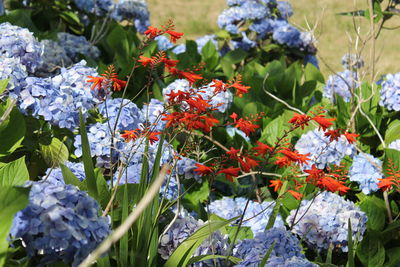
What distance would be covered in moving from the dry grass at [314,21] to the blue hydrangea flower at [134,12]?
2703mm

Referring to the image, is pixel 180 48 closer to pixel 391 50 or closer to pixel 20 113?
pixel 20 113

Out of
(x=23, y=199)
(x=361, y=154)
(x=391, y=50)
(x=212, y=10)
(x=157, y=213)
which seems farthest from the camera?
(x=212, y=10)

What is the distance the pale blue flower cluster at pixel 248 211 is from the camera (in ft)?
7.30

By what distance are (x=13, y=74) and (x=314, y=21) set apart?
5.93 m

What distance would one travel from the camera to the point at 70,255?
1.19 metres

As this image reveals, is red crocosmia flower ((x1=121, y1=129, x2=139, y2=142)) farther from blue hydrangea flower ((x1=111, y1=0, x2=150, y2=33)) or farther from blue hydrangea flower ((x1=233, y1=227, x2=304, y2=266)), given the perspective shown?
blue hydrangea flower ((x1=111, y1=0, x2=150, y2=33))

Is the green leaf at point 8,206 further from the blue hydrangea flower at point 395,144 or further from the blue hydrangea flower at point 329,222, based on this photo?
the blue hydrangea flower at point 395,144

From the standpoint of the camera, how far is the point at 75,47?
3197mm

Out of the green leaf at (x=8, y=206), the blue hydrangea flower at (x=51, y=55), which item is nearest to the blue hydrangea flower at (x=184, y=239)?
the green leaf at (x=8, y=206)

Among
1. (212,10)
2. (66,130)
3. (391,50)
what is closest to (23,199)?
(66,130)

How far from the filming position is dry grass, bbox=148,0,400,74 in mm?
6970

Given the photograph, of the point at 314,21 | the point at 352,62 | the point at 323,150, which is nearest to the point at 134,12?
the point at 352,62

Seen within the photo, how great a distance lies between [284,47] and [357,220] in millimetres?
2086

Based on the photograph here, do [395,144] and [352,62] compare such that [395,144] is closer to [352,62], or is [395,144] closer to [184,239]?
[352,62]
